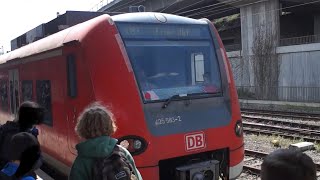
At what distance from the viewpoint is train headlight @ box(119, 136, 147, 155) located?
4.70 metres

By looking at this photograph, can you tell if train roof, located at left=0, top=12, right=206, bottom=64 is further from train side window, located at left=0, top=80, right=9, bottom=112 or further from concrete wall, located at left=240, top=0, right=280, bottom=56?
concrete wall, located at left=240, top=0, right=280, bottom=56

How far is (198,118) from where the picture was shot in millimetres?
5270

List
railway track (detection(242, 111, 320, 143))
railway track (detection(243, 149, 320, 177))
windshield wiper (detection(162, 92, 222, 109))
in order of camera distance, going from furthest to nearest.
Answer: railway track (detection(242, 111, 320, 143))
railway track (detection(243, 149, 320, 177))
windshield wiper (detection(162, 92, 222, 109))

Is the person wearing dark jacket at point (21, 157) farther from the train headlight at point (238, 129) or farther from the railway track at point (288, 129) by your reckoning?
the railway track at point (288, 129)

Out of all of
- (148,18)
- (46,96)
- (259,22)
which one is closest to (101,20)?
(148,18)

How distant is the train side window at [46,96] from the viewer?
6363 mm

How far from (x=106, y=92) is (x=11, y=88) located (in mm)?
5149

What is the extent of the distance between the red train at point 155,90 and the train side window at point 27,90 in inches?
61.1

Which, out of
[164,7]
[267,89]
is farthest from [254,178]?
[164,7]

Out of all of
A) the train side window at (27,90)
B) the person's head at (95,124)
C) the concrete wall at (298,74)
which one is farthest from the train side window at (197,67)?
the concrete wall at (298,74)

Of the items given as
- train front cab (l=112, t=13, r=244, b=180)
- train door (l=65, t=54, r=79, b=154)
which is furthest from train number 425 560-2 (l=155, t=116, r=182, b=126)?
train door (l=65, t=54, r=79, b=154)

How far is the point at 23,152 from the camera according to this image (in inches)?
129

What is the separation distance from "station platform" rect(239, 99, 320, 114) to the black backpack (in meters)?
18.8

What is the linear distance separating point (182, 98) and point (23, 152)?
236 cm
